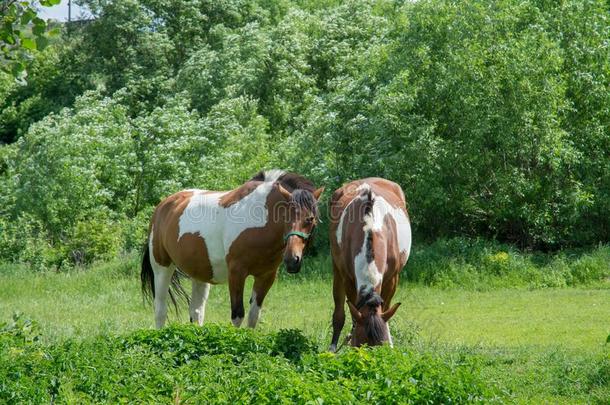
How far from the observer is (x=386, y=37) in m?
21.8

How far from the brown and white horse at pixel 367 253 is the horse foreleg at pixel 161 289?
2499mm

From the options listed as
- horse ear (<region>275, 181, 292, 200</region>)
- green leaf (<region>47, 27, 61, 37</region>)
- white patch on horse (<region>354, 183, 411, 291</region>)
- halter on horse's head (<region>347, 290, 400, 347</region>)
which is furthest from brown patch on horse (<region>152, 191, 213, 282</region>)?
green leaf (<region>47, 27, 61, 37</region>)

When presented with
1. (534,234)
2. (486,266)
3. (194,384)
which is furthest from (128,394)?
(534,234)

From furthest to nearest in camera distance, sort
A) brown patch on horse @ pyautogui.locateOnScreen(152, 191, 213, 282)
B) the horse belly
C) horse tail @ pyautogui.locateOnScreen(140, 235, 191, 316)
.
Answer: horse tail @ pyautogui.locateOnScreen(140, 235, 191, 316)
brown patch on horse @ pyautogui.locateOnScreen(152, 191, 213, 282)
the horse belly

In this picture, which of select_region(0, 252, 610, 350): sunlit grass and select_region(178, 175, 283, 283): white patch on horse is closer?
select_region(178, 175, 283, 283): white patch on horse

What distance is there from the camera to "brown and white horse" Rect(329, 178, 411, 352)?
741 centimetres

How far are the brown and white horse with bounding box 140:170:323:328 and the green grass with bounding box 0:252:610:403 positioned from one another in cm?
83

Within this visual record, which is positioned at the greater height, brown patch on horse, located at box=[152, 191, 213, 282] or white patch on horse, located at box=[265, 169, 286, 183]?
white patch on horse, located at box=[265, 169, 286, 183]

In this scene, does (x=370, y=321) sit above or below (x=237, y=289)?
above

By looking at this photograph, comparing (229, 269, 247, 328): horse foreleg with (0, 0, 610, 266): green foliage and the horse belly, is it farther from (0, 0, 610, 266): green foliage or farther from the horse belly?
(0, 0, 610, 266): green foliage

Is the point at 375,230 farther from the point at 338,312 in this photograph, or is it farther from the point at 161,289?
the point at 161,289

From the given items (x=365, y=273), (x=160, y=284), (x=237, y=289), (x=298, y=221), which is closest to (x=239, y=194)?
(x=237, y=289)

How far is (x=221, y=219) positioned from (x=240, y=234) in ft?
1.63

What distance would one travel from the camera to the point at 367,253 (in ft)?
26.0
